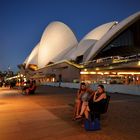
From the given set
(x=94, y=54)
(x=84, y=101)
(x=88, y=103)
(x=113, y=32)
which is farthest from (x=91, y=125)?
(x=94, y=54)

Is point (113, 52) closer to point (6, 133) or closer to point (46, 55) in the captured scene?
point (46, 55)

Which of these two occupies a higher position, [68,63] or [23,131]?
[68,63]

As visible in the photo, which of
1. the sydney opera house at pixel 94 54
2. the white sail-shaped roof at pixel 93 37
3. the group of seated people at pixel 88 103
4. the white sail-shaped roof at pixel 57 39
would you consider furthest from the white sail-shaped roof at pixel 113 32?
the group of seated people at pixel 88 103

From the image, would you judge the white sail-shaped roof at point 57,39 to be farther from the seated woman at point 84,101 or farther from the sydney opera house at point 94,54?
the seated woman at point 84,101

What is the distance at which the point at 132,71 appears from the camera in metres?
48.2

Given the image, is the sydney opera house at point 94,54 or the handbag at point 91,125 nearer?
the handbag at point 91,125

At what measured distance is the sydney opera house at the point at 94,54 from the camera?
153 ft

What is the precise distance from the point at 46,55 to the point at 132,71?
33718 millimetres

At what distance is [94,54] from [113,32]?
20.9 feet

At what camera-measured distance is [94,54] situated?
5519cm

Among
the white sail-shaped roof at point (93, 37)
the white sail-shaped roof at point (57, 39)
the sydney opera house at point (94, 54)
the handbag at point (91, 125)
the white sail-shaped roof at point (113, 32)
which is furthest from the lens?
the white sail-shaped roof at point (57, 39)

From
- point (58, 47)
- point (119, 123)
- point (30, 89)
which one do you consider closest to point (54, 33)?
point (58, 47)

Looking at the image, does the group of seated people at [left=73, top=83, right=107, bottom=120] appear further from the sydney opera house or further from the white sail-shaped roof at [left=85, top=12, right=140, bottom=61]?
the white sail-shaped roof at [left=85, top=12, right=140, bottom=61]

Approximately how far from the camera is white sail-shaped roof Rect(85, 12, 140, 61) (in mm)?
47491
